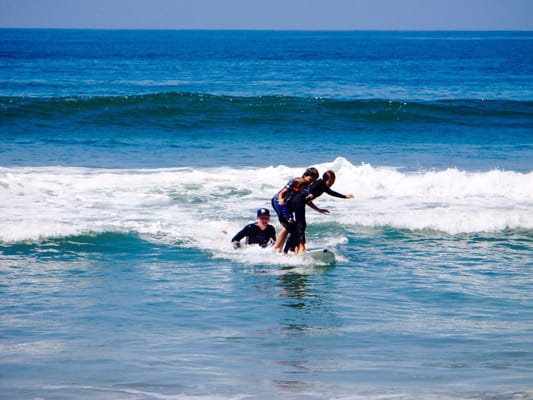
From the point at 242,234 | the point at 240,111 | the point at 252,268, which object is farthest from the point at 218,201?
A: the point at 240,111

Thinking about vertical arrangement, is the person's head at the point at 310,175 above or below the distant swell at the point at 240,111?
below

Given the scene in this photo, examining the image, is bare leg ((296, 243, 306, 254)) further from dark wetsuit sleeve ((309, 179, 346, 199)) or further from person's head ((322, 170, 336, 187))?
person's head ((322, 170, 336, 187))

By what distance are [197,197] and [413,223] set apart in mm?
4649

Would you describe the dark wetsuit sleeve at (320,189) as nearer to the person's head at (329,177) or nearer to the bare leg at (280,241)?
the person's head at (329,177)

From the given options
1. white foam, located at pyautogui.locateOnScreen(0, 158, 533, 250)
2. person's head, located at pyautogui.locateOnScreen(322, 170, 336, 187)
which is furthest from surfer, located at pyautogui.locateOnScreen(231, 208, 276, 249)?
person's head, located at pyautogui.locateOnScreen(322, 170, 336, 187)

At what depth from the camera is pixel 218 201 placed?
16.6 meters

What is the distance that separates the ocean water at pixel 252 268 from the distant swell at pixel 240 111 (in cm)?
83

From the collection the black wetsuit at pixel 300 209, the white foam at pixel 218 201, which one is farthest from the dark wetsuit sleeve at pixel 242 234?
the black wetsuit at pixel 300 209

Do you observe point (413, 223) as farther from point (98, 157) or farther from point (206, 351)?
point (98, 157)

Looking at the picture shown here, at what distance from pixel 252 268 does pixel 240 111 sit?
19.9 metres

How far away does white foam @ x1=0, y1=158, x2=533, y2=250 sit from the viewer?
14.0 m

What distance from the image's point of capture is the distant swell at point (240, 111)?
29.5 metres

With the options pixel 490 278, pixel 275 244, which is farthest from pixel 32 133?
pixel 490 278

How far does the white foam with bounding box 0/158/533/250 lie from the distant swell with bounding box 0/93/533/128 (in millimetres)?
9541
